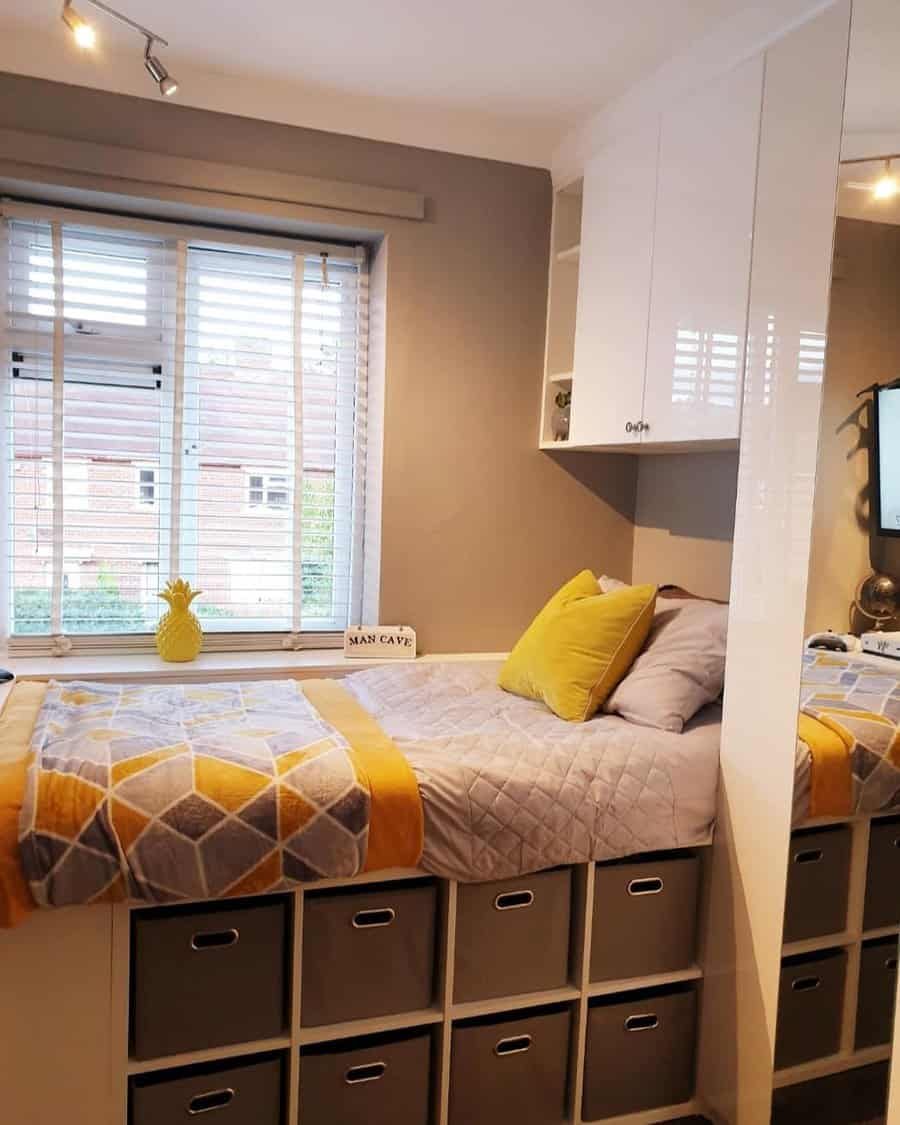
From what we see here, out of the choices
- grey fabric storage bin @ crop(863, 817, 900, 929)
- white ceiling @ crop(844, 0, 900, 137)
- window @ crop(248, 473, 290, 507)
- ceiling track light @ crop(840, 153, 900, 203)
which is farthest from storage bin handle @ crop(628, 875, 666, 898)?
window @ crop(248, 473, 290, 507)

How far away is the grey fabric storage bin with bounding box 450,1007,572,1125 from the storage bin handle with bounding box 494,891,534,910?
25 centimetres

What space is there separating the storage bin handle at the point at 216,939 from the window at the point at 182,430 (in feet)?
4.55

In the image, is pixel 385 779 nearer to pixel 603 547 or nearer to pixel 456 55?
pixel 603 547

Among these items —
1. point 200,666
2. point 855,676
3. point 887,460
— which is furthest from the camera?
point 200,666

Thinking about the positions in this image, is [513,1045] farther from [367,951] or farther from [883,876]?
[883,876]

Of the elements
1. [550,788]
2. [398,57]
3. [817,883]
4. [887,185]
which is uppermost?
[398,57]

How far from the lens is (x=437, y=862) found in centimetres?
181

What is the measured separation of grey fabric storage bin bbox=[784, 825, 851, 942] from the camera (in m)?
1.75

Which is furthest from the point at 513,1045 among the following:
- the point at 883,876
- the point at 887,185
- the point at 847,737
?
the point at 887,185

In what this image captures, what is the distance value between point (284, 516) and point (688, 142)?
5.47ft

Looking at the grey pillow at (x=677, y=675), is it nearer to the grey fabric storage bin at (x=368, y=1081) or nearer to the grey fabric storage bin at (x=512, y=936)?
the grey fabric storage bin at (x=512, y=936)

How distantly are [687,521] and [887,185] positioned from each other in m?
1.42

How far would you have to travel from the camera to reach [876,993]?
5.37ft

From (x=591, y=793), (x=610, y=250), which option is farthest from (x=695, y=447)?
(x=591, y=793)
